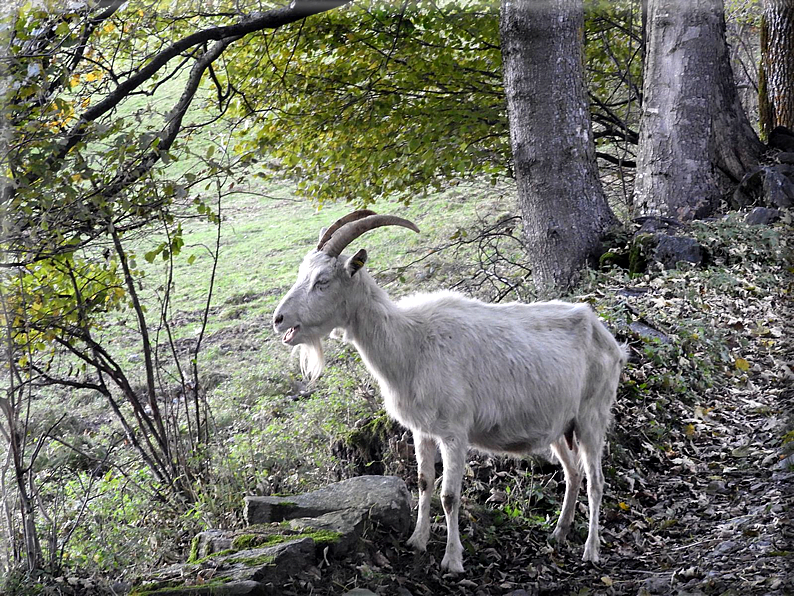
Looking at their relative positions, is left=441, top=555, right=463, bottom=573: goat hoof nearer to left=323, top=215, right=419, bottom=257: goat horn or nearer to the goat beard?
the goat beard

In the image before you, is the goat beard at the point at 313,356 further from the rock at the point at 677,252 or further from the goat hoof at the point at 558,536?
the rock at the point at 677,252

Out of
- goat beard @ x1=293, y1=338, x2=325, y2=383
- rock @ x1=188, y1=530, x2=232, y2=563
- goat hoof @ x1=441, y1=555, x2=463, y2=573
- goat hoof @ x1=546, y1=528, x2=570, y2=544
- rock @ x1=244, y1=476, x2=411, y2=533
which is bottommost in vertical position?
goat hoof @ x1=546, y1=528, x2=570, y2=544

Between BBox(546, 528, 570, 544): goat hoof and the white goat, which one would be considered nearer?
the white goat

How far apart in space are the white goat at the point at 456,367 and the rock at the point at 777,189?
5.59 m

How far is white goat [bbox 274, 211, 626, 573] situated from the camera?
5250mm

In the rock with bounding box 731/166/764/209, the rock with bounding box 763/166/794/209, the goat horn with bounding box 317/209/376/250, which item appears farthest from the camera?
the rock with bounding box 731/166/764/209

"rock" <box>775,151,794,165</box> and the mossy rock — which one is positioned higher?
"rock" <box>775,151,794,165</box>

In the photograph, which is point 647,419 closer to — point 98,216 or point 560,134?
point 560,134

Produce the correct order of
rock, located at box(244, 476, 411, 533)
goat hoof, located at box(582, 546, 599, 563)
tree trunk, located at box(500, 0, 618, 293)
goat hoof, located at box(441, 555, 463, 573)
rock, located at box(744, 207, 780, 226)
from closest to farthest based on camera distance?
goat hoof, located at box(441, 555, 463, 573), rock, located at box(244, 476, 411, 533), goat hoof, located at box(582, 546, 599, 563), tree trunk, located at box(500, 0, 618, 293), rock, located at box(744, 207, 780, 226)

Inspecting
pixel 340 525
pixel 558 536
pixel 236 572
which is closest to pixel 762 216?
pixel 558 536

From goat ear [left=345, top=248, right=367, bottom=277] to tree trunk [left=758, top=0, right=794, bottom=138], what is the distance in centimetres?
949

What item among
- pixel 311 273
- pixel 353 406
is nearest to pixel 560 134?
pixel 353 406

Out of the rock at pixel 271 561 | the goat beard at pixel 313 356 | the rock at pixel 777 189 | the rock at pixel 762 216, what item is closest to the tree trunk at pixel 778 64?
the rock at pixel 777 189

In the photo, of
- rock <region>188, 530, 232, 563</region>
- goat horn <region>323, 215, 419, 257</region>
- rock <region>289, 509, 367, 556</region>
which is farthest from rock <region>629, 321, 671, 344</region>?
rock <region>188, 530, 232, 563</region>
